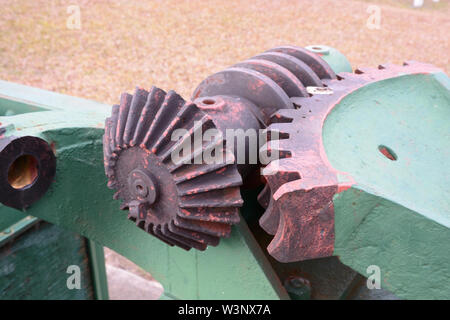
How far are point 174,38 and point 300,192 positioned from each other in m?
4.98

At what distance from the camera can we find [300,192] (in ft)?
2.73

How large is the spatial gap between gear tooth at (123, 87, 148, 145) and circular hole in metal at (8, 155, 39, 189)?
1.33 feet

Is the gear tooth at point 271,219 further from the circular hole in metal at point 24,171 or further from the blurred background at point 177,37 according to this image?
the blurred background at point 177,37

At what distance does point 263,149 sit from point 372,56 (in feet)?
15.1

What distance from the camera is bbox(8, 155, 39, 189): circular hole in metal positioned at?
119 centimetres

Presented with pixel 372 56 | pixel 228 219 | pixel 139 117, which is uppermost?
pixel 372 56

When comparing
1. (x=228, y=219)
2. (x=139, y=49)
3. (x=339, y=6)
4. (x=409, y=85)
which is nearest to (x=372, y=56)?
(x=339, y=6)

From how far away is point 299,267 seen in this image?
1449 millimetres

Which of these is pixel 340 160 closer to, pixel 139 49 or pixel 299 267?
→ pixel 299 267

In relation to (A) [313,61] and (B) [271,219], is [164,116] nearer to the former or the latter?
(B) [271,219]

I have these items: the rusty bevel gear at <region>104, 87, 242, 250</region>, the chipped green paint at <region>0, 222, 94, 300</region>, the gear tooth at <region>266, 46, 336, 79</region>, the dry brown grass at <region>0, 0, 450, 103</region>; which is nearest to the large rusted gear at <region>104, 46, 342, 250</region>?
the rusty bevel gear at <region>104, 87, 242, 250</region>

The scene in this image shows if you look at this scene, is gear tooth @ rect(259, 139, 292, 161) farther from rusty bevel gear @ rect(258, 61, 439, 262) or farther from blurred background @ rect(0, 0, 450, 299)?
blurred background @ rect(0, 0, 450, 299)

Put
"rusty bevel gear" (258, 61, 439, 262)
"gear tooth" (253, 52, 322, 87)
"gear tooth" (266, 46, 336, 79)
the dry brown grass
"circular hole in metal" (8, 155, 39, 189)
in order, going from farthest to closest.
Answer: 1. the dry brown grass
2. "gear tooth" (266, 46, 336, 79)
3. "gear tooth" (253, 52, 322, 87)
4. "circular hole in metal" (8, 155, 39, 189)
5. "rusty bevel gear" (258, 61, 439, 262)

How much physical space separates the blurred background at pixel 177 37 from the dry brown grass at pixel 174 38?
12 millimetres
